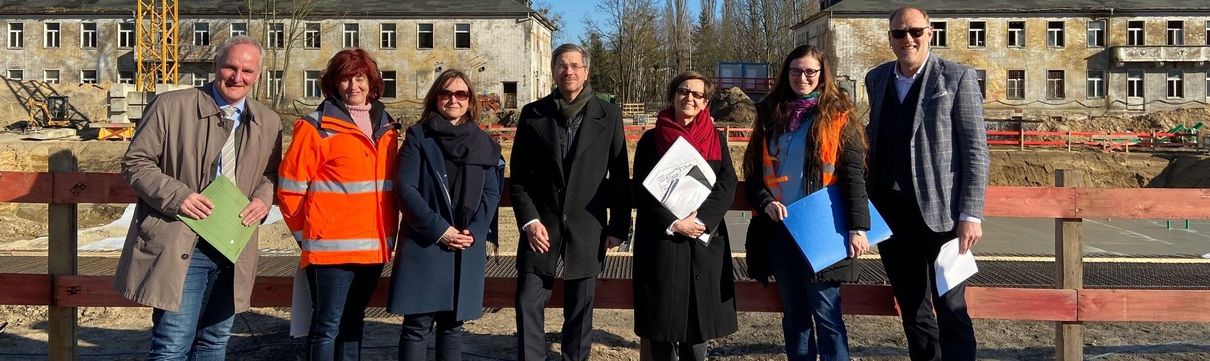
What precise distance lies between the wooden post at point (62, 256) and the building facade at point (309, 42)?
35393 mm

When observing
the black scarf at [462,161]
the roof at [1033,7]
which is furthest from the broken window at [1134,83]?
the black scarf at [462,161]

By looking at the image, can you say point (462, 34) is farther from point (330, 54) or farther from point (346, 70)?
point (346, 70)

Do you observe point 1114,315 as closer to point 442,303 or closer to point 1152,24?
point 442,303

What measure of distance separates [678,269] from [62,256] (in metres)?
2.92

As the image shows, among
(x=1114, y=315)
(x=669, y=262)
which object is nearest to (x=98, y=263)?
Answer: (x=669, y=262)

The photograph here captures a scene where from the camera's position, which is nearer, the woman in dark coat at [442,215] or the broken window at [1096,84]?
the woman in dark coat at [442,215]

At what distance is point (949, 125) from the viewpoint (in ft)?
11.4

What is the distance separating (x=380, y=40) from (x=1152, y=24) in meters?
36.6

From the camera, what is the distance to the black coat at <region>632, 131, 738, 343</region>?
143 inches

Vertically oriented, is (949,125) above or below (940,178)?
above

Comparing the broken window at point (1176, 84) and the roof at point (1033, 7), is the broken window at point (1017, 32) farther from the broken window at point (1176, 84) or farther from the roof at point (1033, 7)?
the broken window at point (1176, 84)

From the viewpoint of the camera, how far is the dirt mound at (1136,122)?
111ft

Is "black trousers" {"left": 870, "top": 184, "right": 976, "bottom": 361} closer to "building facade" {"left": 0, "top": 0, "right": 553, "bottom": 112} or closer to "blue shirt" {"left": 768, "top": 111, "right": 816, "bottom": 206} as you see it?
"blue shirt" {"left": 768, "top": 111, "right": 816, "bottom": 206}

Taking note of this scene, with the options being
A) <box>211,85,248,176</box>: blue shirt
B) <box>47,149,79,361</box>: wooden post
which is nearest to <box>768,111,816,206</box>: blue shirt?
<box>211,85,248,176</box>: blue shirt
